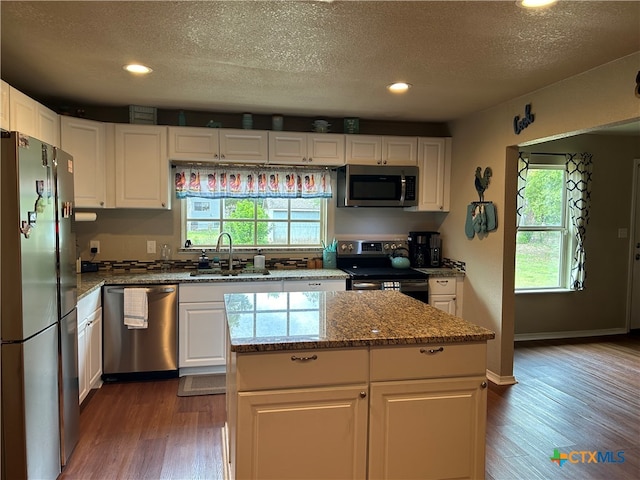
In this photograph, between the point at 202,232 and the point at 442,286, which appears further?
the point at 202,232

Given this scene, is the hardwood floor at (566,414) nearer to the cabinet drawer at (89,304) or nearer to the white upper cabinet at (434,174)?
the white upper cabinet at (434,174)

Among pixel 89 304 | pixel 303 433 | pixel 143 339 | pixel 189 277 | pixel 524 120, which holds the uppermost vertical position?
pixel 524 120

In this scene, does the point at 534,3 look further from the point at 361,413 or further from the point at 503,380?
the point at 503,380

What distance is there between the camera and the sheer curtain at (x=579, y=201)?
490cm

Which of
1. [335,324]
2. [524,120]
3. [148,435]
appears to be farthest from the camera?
[524,120]

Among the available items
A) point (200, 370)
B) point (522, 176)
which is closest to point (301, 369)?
point (200, 370)

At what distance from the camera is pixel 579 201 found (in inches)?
194

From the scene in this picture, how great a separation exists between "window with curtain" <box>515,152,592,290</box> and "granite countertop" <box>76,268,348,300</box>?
225cm

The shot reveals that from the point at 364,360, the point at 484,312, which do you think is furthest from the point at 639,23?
the point at 484,312

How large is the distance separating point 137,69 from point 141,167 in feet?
3.80

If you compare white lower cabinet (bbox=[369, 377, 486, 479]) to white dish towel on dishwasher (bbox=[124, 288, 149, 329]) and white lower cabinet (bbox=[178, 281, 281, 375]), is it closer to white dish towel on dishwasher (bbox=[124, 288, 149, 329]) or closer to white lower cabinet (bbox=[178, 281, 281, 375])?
white lower cabinet (bbox=[178, 281, 281, 375])

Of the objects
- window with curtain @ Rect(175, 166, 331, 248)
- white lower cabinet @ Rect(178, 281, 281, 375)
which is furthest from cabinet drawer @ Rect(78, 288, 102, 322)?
window with curtain @ Rect(175, 166, 331, 248)

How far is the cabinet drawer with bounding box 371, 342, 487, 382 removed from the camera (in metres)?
1.87

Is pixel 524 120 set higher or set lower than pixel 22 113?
higher
